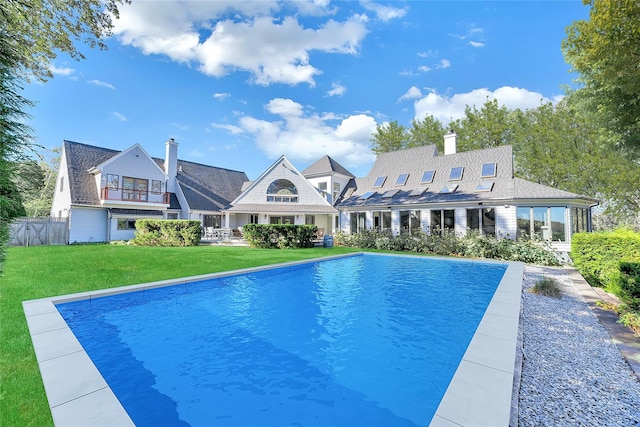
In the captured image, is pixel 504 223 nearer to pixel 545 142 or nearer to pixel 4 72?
pixel 545 142

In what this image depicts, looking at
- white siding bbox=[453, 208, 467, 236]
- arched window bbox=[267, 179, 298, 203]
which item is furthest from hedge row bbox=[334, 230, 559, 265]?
arched window bbox=[267, 179, 298, 203]

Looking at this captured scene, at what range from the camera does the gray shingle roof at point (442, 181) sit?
1772 cm

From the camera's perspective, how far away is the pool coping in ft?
9.06

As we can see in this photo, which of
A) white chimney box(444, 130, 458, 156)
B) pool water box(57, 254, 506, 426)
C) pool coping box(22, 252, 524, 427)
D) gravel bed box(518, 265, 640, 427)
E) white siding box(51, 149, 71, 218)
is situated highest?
white chimney box(444, 130, 458, 156)

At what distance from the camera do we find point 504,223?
17547 mm

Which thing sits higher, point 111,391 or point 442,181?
point 442,181

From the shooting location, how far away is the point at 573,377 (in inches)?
151

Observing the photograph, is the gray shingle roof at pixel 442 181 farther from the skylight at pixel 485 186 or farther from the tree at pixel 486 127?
the tree at pixel 486 127

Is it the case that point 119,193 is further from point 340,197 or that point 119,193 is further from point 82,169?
point 340,197

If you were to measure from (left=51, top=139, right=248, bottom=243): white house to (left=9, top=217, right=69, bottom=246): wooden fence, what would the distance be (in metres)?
0.54

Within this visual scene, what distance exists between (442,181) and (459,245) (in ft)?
21.9

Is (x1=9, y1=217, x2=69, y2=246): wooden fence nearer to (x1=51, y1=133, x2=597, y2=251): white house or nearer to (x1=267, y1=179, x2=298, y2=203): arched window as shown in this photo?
(x1=51, y1=133, x2=597, y2=251): white house

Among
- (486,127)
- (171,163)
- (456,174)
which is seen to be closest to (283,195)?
(171,163)

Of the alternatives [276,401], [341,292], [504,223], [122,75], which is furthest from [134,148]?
[504,223]
